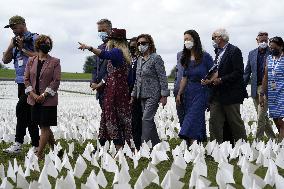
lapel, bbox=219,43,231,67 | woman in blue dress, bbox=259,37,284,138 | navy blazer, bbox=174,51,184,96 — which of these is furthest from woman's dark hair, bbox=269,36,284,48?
navy blazer, bbox=174,51,184,96

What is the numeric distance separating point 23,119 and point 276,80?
137 inches

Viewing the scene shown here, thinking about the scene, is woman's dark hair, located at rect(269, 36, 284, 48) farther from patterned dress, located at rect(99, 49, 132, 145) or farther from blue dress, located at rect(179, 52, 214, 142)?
patterned dress, located at rect(99, 49, 132, 145)

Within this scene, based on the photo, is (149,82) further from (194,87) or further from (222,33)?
(222,33)

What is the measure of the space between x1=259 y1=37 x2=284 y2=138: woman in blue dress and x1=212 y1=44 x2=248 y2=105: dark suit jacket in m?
0.54

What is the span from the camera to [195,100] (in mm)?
7871

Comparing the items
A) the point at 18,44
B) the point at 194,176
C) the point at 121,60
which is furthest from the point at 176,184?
the point at 18,44

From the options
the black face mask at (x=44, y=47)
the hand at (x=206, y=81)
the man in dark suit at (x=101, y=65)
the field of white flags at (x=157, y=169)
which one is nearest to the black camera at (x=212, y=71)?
the hand at (x=206, y=81)

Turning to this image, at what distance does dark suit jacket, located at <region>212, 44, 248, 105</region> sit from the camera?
310 inches

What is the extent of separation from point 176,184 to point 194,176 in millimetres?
233

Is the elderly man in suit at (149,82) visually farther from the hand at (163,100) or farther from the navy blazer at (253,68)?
the navy blazer at (253,68)

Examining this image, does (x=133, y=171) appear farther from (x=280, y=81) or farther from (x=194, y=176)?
(x=280, y=81)

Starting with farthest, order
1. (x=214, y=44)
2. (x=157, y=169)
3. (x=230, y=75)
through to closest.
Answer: (x=214, y=44) < (x=230, y=75) < (x=157, y=169)

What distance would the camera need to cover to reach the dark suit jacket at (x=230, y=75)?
788 cm

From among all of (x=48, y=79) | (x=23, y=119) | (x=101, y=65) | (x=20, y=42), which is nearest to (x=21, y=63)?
(x=20, y=42)
